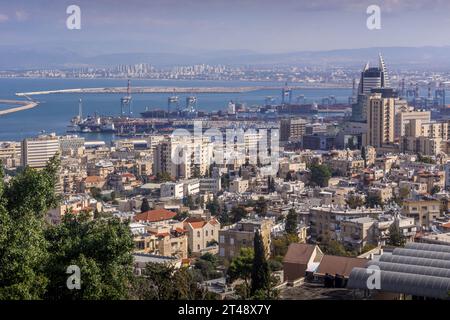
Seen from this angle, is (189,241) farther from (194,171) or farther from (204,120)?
(204,120)

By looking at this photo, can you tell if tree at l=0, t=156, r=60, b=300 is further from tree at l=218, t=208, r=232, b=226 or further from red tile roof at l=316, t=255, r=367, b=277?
tree at l=218, t=208, r=232, b=226

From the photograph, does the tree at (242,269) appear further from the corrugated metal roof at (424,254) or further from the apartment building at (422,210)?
the apartment building at (422,210)

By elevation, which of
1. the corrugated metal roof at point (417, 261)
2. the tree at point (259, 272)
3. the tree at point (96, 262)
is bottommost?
the tree at point (259, 272)

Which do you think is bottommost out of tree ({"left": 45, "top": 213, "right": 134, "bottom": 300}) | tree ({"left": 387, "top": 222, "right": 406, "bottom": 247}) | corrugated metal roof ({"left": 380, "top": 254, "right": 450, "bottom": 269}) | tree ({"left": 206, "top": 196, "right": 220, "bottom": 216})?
tree ({"left": 206, "top": 196, "right": 220, "bottom": 216})

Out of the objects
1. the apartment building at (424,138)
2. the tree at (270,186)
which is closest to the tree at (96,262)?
the tree at (270,186)

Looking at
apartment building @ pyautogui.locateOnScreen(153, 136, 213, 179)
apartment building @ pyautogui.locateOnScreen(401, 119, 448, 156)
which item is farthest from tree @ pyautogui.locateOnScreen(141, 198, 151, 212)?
apartment building @ pyautogui.locateOnScreen(401, 119, 448, 156)

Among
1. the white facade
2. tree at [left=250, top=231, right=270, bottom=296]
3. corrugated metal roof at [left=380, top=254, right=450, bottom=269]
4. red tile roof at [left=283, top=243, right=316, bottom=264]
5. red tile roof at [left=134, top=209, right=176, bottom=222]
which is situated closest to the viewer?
corrugated metal roof at [left=380, top=254, right=450, bottom=269]

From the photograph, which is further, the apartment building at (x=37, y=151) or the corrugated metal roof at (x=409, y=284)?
the apartment building at (x=37, y=151)
